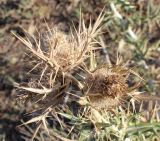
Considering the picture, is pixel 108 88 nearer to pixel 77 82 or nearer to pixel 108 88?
pixel 108 88

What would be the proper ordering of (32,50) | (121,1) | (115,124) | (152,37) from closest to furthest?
(32,50), (115,124), (121,1), (152,37)

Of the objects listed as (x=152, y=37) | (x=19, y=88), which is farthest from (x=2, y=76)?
(x=19, y=88)

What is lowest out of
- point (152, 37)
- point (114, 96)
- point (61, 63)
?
point (152, 37)

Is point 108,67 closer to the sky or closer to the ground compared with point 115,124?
closer to the sky

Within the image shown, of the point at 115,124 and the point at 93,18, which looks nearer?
the point at 115,124

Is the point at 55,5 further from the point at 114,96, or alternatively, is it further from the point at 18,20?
the point at 114,96

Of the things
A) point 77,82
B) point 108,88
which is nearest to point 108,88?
point 108,88

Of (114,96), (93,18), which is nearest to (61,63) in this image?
(114,96)

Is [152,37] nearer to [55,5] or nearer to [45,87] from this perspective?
[55,5]

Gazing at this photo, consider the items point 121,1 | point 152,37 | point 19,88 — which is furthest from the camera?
point 152,37
